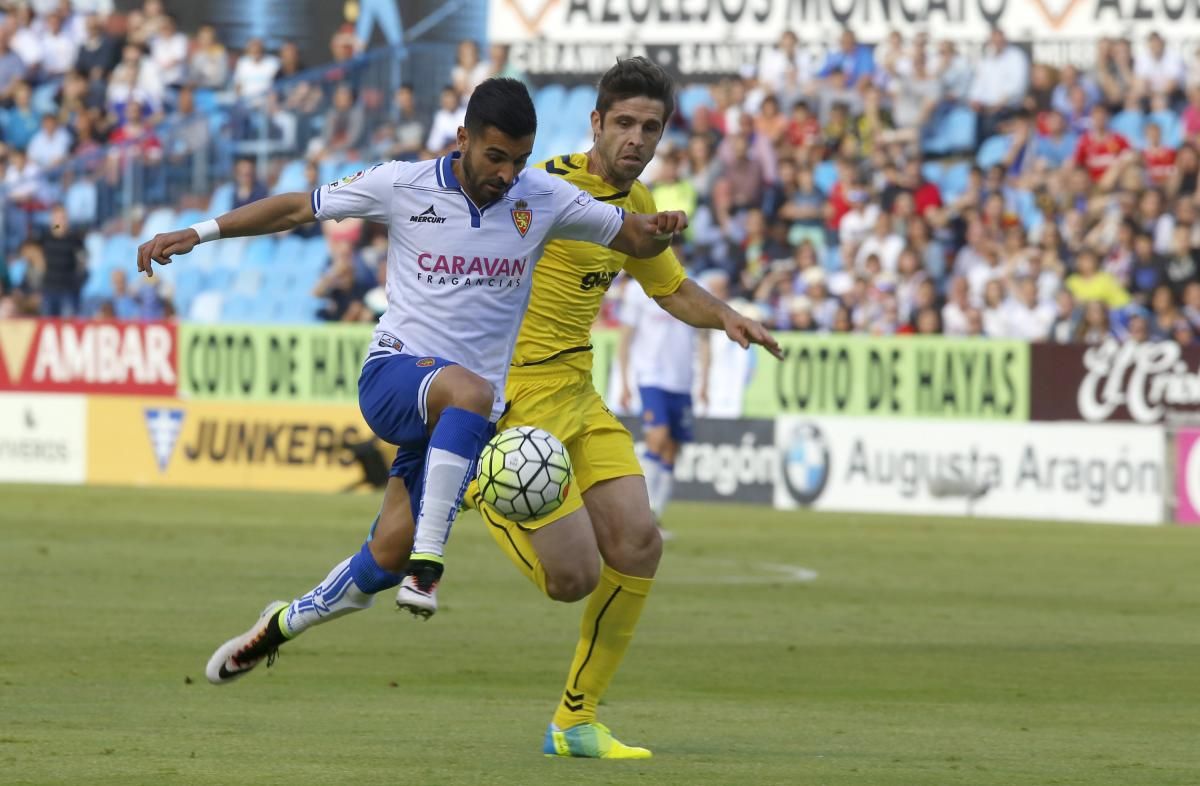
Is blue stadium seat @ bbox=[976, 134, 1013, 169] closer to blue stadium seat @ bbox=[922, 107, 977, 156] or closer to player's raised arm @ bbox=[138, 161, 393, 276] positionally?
blue stadium seat @ bbox=[922, 107, 977, 156]

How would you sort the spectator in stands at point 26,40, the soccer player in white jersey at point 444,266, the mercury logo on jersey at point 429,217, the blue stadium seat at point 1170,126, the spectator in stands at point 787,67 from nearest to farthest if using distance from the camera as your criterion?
the soccer player in white jersey at point 444,266 < the mercury logo on jersey at point 429,217 < the blue stadium seat at point 1170,126 < the spectator in stands at point 787,67 < the spectator in stands at point 26,40

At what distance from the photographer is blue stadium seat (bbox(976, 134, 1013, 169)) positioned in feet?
84.8

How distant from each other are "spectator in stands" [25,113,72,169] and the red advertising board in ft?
17.0

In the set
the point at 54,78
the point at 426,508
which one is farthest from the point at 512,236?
the point at 54,78

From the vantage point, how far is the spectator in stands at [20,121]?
106ft

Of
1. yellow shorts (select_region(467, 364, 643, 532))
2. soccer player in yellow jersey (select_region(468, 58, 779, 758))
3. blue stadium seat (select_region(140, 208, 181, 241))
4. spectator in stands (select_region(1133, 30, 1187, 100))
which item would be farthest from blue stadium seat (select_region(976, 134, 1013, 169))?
yellow shorts (select_region(467, 364, 643, 532))

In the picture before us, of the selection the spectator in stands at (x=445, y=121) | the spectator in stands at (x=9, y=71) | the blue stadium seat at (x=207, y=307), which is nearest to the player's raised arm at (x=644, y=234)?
the spectator in stands at (x=445, y=121)

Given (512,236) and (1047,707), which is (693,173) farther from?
(512,236)

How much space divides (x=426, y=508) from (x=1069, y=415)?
15.6m

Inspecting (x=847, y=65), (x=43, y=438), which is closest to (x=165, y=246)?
(x=43, y=438)

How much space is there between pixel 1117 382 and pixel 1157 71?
17.1 ft

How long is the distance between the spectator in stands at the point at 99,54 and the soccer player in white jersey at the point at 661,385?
15481 mm

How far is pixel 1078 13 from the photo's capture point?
27000mm

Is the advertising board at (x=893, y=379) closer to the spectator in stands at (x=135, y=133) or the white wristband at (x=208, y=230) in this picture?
the spectator in stands at (x=135, y=133)
